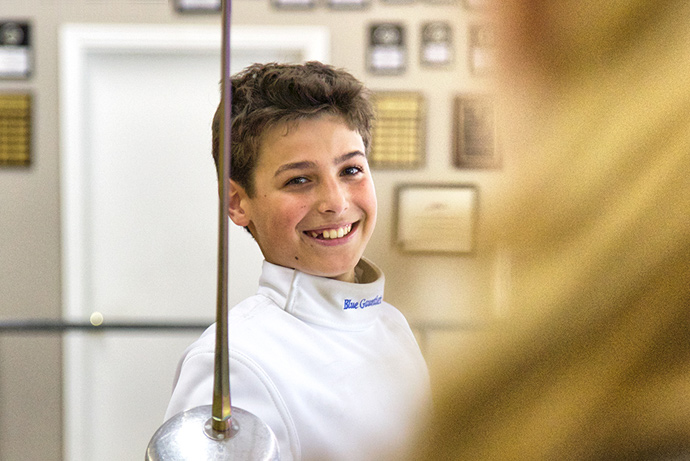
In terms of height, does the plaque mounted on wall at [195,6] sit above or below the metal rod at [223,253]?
above

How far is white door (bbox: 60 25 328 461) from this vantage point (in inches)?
48.3

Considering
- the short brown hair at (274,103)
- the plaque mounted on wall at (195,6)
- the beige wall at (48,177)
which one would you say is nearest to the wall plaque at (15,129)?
the beige wall at (48,177)

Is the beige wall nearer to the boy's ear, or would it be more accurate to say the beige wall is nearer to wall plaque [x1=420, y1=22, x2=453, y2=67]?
wall plaque [x1=420, y1=22, x2=453, y2=67]

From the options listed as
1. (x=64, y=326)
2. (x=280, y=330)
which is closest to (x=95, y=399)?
(x=64, y=326)

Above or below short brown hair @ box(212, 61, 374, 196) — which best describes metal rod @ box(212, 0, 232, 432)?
below

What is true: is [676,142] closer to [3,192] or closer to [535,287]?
[535,287]

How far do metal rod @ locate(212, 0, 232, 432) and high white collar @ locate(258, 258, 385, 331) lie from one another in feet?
0.52

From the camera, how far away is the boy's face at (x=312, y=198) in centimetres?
26

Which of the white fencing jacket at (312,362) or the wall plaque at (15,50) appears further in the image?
the wall plaque at (15,50)

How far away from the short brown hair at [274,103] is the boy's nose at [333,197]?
0.04m

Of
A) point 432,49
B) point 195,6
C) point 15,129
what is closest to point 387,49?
point 432,49

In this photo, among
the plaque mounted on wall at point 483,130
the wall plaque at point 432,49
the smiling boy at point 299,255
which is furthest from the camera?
the wall plaque at point 432,49

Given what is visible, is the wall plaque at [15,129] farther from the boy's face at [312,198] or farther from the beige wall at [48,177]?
the boy's face at [312,198]

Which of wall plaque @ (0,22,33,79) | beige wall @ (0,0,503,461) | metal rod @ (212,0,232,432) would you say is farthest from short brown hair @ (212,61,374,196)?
wall plaque @ (0,22,33,79)
